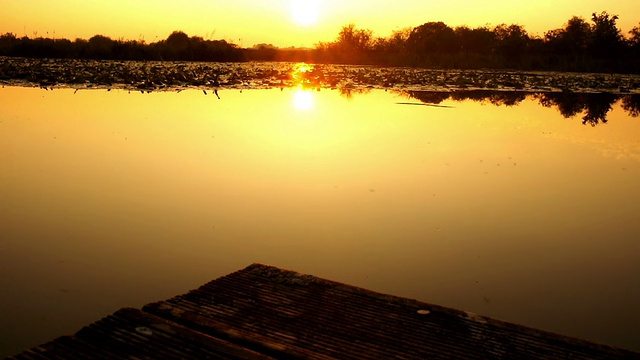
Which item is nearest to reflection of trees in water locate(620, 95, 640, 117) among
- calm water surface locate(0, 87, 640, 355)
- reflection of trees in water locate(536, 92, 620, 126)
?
reflection of trees in water locate(536, 92, 620, 126)

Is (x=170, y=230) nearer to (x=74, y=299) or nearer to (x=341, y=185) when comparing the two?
(x=74, y=299)

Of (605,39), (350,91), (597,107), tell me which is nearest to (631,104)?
(597,107)

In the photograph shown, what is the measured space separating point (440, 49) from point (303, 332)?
146 feet

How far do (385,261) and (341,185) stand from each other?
179cm

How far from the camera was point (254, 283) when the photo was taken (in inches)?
113

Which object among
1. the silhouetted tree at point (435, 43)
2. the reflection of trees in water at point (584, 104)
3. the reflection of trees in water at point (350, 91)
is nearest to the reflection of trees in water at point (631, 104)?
the reflection of trees in water at point (584, 104)

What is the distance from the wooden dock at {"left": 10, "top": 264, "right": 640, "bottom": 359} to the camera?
211 cm

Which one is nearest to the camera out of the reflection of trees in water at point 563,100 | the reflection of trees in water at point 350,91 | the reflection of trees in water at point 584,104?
the reflection of trees in water at point 584,104

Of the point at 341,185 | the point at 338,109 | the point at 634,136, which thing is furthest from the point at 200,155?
the point at 634,136

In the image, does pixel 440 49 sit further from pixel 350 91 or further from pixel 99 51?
pixel 350 91

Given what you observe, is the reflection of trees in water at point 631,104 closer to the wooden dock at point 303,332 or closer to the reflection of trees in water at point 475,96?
the reflection of trees in water at point 475,96

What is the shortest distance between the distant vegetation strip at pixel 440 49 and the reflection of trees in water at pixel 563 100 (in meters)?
18.5

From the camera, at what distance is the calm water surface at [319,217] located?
3.19m

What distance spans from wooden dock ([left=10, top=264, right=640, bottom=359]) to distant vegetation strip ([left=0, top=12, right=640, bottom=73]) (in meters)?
34.4
